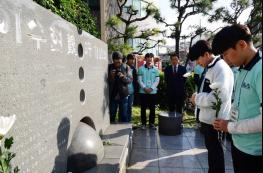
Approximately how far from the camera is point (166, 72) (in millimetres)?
7859

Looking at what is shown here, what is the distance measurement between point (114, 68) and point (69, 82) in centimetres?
300

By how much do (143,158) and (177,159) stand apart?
0.58 m

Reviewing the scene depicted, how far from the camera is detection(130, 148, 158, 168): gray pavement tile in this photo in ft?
17.1

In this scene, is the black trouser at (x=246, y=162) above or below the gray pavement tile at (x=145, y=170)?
above

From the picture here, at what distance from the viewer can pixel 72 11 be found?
495cm

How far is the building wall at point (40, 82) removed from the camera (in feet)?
7.59

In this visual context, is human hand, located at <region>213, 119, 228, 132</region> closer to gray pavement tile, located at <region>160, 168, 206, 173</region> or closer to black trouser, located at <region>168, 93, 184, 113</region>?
gray pavement tile, located at <region>160, 168, 206, 173</region>

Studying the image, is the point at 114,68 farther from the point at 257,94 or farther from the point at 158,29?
the point at 158,29

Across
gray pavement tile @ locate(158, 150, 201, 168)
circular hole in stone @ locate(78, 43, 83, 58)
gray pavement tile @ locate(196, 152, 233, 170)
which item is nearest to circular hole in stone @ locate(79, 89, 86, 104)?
circular hole in stone @ locate(78, 43, 83, 58)

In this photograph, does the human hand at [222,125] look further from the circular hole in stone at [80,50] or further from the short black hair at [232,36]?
the circular hole in stone at [80,50]

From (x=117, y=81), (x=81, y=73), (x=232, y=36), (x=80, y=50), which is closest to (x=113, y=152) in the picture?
(x=81, y=73)

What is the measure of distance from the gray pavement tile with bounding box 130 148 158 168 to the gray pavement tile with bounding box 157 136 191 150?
1.34 ft

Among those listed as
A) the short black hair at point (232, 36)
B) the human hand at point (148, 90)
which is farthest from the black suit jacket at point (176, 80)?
the short black hair at point (232, 36)

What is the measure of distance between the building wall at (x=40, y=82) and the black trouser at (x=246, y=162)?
160cm
